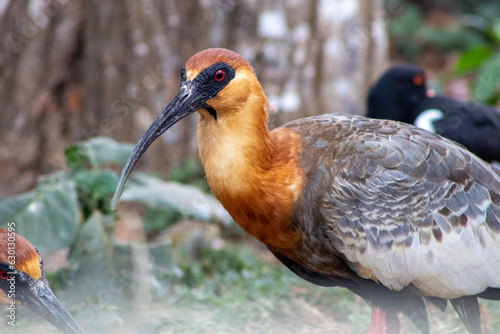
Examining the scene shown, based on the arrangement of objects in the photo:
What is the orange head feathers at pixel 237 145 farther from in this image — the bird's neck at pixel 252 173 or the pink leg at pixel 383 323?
the pink leg at pixel 383 323

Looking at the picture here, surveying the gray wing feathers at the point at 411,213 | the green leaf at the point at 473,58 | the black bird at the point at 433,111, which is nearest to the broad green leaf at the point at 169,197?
→ the gray wing feathers at the point at 411,213

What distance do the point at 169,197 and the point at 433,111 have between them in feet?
10.3

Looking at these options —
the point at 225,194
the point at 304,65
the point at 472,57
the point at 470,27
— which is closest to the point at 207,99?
the point at 225,194

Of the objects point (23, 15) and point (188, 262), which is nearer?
point (188, 262)

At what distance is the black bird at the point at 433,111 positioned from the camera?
664cm

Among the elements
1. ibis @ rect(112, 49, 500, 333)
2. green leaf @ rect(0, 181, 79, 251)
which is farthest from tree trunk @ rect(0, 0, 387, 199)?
ibis @ rect(112, 49, 500, 333)

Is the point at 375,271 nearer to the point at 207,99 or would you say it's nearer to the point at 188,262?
the point at 207,99

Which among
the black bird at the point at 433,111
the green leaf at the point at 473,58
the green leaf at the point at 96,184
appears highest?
the green leaf at the point at 473,58

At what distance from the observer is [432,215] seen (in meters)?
4.04

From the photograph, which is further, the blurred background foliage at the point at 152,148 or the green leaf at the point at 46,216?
the blurred background foliage at the point at 152,148

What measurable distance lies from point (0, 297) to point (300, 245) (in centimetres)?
179

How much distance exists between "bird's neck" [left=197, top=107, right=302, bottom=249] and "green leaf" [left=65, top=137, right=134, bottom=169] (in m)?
1.54

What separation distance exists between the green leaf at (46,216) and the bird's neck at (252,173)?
1542 millimetres

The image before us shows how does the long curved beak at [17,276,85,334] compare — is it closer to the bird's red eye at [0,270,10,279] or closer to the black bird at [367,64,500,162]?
the bird's red eye at [0,270,10,279]
